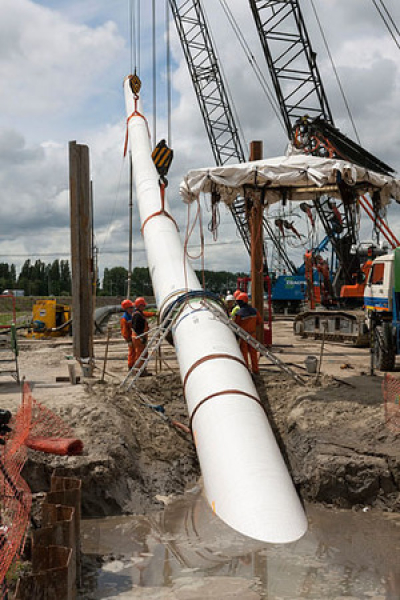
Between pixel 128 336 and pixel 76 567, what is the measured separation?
6.66 m

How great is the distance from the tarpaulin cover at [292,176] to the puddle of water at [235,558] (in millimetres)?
5053

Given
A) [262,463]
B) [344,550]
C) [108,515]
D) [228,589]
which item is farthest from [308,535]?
[108,515]

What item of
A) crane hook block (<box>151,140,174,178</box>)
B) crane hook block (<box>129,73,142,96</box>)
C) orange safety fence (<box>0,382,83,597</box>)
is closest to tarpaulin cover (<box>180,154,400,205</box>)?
crane hook block (<box>151,140,174,178</box>)

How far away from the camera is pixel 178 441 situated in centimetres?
813

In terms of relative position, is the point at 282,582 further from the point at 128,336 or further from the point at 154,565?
the point at 128,336

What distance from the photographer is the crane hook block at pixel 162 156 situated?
32.9ft

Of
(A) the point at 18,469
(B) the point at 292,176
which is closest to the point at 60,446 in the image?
(A) the point at 18,469

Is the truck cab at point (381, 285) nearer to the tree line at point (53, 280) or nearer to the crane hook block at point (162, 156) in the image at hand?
the crane hook block at point (162, 156)

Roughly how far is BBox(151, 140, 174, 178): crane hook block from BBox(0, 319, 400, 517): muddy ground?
369 centimetres

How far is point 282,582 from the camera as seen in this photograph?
16.6 feet

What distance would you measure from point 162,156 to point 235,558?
6785mm

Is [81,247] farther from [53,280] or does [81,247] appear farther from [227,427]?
[53,280]

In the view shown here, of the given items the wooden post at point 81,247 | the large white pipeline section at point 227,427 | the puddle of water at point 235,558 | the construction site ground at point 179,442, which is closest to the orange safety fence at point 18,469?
the construction site ground at point 179,442

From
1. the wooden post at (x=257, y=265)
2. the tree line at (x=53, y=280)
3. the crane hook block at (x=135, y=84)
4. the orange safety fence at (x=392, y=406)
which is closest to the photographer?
the orange safety fence at (x=392, y=406)
